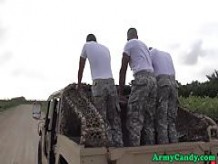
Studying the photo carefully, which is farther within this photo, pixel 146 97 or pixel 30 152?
pixel 30 152

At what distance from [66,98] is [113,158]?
1778 millimetres

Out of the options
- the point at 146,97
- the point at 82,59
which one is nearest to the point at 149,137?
the point at 146,97

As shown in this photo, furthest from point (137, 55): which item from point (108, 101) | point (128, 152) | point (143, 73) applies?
point (128, 152)

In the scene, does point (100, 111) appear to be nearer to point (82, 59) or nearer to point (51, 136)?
point (82, 59)

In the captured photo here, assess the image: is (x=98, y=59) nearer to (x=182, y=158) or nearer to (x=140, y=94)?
(x=140, y=94)

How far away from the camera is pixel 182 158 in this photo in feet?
17.8

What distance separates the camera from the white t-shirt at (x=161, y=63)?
22.5 ft

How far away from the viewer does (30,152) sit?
15492 mm

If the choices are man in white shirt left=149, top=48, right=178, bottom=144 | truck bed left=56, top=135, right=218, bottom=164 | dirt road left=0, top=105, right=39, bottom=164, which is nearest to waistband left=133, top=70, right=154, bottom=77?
man in white shirt left=149, top=48, right=178, bottom=144

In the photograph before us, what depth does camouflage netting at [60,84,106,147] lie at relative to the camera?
5.30 m

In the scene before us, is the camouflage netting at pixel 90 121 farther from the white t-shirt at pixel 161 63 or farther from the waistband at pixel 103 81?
the white t-shirt at pixel 161 63

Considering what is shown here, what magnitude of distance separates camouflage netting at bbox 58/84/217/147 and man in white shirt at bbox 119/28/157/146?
12.0 inches

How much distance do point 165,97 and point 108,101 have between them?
35.6 inches

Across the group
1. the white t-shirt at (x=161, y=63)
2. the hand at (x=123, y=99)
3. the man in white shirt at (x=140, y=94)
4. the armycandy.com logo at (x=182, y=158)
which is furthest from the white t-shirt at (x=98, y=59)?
the armycandy.com logo at (x=182, y=158)
